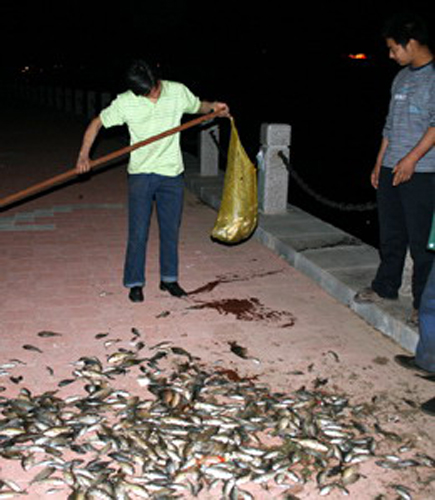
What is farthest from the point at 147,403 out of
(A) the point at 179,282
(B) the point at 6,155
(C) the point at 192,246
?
(B) the point at 6,155

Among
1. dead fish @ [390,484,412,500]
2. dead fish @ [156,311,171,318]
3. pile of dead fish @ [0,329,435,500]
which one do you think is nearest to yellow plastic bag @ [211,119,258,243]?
dead fish @ [156,311,171,318]

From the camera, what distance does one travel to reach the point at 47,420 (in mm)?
3574

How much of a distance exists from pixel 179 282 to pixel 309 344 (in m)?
1.79

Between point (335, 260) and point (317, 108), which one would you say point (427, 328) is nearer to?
point (335, 260)

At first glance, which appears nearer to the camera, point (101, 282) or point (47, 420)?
point (47, 420)

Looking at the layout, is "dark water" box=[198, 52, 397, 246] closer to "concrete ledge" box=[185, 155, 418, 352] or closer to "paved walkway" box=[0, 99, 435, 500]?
"concrete ledge" box=[185, 155, 418, 352]

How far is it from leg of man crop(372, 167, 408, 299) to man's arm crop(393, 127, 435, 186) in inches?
9.0

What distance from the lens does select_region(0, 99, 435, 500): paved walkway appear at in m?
3.51

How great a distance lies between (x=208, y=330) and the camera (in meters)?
4.94

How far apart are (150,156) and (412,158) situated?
217cm

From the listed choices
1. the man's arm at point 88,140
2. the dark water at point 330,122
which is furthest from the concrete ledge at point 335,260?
the man's arm at point 88,140

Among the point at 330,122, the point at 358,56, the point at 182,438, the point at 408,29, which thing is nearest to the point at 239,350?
the point at 182,438

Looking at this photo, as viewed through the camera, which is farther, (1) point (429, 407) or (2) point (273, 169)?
(2) point (273, 169)

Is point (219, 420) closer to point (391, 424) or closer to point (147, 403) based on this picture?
point (147, 403)
